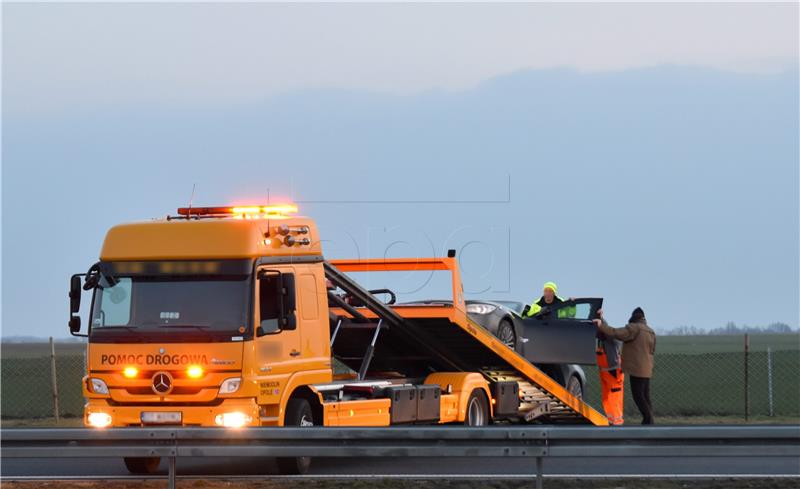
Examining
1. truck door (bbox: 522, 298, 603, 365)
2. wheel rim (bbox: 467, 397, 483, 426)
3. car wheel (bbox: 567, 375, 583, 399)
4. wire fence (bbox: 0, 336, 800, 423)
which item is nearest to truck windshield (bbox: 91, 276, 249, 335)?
wheel rim (bbox: 467, 397, 483, 426)

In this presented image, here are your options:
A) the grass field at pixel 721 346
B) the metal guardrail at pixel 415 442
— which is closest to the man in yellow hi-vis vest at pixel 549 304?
the metal guardrail at pixel 415 442

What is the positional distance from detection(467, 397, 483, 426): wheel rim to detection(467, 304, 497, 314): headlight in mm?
1437

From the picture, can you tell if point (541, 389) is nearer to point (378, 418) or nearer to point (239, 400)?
point (378, 418)

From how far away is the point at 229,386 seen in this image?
13812 millimetres

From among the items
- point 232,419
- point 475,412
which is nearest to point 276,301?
point 232,419

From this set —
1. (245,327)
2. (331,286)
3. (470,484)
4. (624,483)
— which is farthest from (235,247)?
(624,483)

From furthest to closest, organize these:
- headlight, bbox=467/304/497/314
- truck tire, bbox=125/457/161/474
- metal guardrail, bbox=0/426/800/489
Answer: headlight, bbox=467/304/497/314
truck tire, bbox=125/457/161/474
metal guardrail, bbox=0/426/800/489

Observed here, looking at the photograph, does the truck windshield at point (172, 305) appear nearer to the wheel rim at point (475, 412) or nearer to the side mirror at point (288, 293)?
the side mirror at point (288, 293)

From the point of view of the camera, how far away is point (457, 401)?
1817 centimetres

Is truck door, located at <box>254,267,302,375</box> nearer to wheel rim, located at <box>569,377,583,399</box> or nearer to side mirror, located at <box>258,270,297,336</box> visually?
side mirror, located at <box>258,270,297,336</box>

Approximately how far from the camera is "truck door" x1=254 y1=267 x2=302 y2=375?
14117 millimetres

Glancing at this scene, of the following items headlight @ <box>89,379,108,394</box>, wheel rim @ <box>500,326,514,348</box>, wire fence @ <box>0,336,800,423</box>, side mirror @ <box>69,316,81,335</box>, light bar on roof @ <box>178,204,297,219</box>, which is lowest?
wire fence @ <box>0,336,800,423</box>

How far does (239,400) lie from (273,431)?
3.27m

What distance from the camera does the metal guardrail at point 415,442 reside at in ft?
34.0
